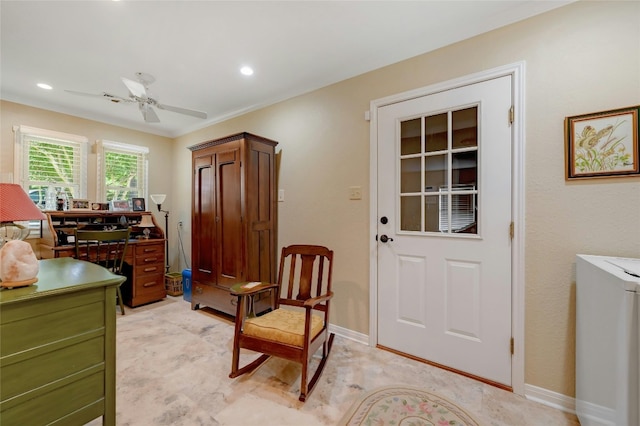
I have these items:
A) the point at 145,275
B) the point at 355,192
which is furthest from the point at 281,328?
the point at 145,275

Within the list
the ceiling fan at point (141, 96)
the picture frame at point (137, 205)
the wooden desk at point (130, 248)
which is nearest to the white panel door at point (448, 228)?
the ceiling fan at point (141, 96)

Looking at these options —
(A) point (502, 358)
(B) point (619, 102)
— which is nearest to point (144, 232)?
(A) point (502, 358)

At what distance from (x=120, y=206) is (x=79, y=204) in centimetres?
42

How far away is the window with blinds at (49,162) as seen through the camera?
2.99 metres

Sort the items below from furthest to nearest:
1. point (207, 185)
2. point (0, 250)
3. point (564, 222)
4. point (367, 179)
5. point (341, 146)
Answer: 1. point (207, 185)
2. point (341, 146)
3. point (367, 179)
4. point (564, 222)
5. point (0, 250)

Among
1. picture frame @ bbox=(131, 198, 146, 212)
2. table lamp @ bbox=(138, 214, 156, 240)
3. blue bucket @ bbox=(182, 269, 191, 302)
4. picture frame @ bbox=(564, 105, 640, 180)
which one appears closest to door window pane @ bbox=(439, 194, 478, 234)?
picture frame @ bbox=(564, 105, 640, 180)

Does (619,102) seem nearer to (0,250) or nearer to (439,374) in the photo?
(439,374)

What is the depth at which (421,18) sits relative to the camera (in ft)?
5.91

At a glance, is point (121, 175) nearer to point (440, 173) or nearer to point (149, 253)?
point (149, 253)

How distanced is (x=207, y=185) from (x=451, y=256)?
8.25ft

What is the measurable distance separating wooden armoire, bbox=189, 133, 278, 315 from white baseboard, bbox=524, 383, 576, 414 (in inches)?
86.7

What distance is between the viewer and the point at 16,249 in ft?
3.67

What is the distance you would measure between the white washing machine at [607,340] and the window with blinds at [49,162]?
4.85 metres

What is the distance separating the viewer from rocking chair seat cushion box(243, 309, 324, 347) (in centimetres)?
168
